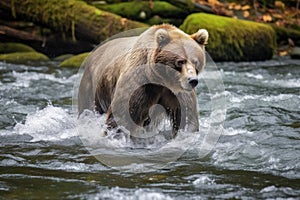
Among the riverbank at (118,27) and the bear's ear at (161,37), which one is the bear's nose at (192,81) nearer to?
the bear's ear at (161,37)

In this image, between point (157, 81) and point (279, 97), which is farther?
point (279, 97)

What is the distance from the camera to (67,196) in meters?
3.91

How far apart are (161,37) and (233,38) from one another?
8.57 metres

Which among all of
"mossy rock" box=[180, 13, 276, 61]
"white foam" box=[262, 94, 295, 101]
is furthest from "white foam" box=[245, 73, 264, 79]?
"white foam" box=[262, 94, 295, 101]

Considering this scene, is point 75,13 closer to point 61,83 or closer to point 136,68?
point 61,83

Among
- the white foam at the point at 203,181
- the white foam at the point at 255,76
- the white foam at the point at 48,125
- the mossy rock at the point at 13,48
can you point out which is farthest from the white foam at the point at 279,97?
the mossy rock at the point at 13,48

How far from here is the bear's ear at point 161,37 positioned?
5.41 m

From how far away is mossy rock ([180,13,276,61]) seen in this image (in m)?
13.5

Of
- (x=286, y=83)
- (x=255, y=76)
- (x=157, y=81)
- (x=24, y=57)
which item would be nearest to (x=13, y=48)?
(x=24, y=57)

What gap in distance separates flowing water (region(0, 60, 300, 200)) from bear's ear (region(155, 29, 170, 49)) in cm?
108

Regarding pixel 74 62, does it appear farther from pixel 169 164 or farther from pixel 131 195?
pixel 131 195

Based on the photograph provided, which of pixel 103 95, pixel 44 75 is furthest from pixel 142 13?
pixel 103 95

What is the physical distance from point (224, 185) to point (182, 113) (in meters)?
1.67

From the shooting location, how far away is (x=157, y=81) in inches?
217
